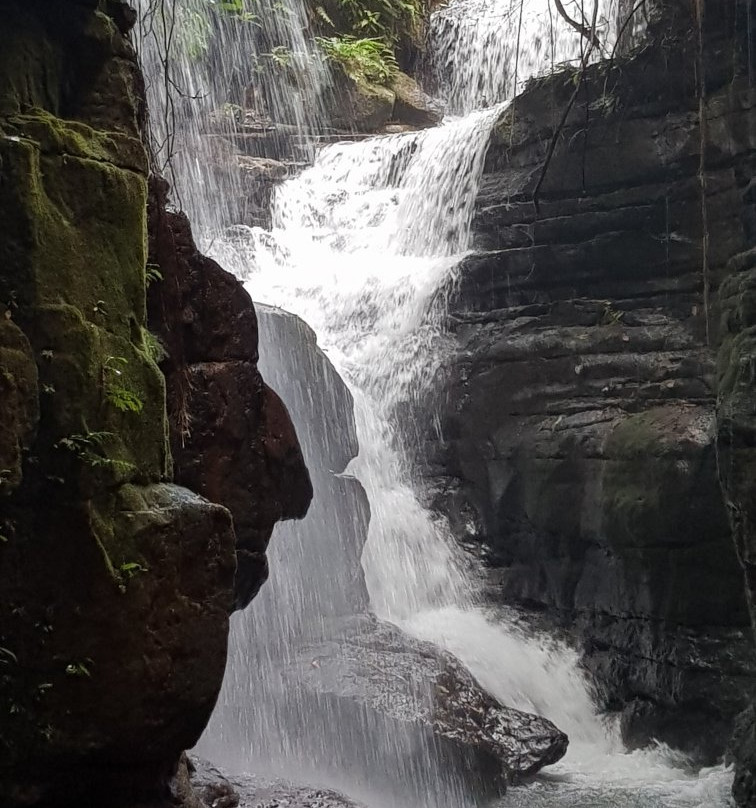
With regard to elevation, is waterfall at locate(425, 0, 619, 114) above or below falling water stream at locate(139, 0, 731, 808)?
above

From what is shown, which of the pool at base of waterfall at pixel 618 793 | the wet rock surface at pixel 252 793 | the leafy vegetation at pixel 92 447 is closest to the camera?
the leafy vegetation at pixel 92 447

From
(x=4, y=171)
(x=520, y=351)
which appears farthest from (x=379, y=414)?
(x=4, y=171)

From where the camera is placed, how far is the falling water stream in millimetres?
7246

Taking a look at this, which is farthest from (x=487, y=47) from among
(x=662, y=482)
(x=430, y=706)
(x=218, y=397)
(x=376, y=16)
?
(x=218, y=397)

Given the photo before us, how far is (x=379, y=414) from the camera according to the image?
475 inches

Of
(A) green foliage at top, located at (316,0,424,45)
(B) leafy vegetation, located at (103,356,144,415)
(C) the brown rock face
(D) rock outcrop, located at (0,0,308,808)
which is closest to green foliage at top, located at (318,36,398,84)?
(A) green foliage at top, located at (316,0,424,45)

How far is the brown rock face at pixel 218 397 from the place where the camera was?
5.04 metres

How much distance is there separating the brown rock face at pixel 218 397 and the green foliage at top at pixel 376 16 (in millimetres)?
14540

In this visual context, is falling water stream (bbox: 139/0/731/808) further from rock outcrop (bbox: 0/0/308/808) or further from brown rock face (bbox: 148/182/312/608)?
rock outcrop (bbox: 0/0/308/808)

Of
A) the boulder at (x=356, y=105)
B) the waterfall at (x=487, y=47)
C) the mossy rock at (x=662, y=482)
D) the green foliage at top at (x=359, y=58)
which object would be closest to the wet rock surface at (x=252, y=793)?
the mossy rock at (x=662, y=482)

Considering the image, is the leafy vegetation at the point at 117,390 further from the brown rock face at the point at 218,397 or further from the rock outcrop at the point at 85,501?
the brown rock face at the point at 218,397

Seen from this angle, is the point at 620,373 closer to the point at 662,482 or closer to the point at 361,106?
the point at 662,482

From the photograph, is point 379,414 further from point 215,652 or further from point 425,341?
point 215,652

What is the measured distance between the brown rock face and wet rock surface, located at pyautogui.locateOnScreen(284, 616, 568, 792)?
211 cm
